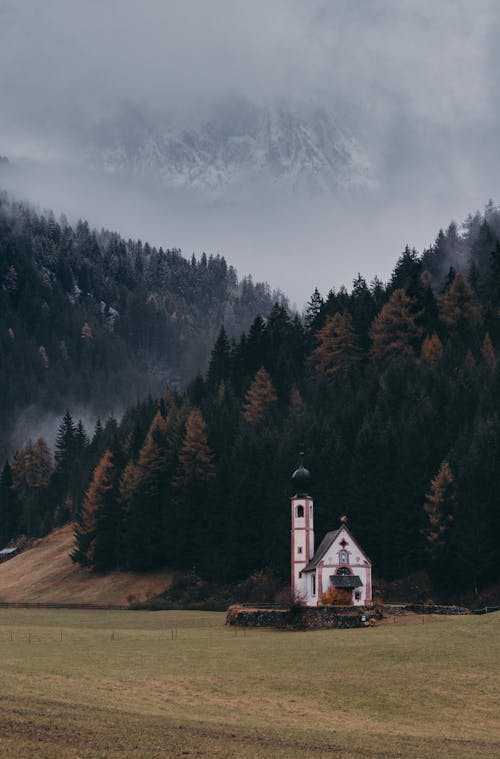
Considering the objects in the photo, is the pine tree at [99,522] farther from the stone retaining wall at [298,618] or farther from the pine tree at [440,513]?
the stone retaining wall at [298,618]


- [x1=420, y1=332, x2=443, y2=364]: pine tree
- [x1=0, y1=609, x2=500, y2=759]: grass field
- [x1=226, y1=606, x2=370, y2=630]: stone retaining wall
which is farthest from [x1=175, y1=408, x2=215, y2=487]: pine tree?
[x1=0, y1=609, x2=500, y2=759]: grass field

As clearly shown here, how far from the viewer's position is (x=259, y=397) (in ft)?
482

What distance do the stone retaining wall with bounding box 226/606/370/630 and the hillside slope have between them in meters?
35.6

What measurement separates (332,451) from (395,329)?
126 ft

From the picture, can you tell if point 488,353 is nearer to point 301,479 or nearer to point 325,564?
point 301,479

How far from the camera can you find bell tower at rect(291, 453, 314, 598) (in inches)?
3772

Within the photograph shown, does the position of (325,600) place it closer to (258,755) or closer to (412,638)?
(412,638)

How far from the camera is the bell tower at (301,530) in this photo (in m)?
95.8

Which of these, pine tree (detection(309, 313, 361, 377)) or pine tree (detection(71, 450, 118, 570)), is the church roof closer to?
pine tree (detection(71, 450, 118, 570))

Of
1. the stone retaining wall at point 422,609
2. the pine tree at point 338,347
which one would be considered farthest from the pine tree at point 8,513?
the stone retaining wall at point 422,609

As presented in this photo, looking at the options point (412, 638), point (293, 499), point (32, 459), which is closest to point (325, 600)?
point (293, 499)

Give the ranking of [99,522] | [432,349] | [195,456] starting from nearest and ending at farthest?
[195,456], [99,522], [432,349]

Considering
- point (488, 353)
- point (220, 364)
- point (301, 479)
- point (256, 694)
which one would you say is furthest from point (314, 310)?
point (256, 694)

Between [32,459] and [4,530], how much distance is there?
20.6 m
